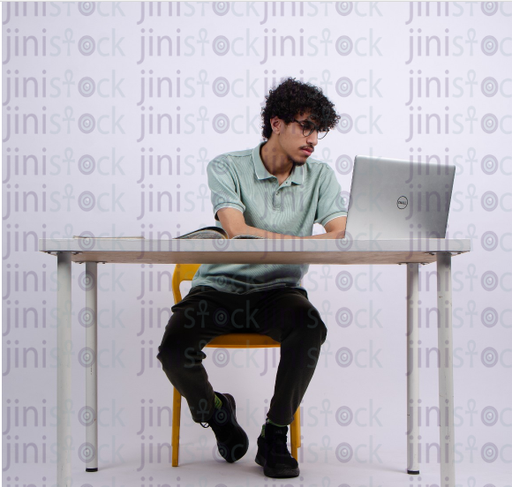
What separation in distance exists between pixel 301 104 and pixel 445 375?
992 mm

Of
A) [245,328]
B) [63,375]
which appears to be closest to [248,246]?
[63,375]

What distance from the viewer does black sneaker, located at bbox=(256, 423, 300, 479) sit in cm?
165

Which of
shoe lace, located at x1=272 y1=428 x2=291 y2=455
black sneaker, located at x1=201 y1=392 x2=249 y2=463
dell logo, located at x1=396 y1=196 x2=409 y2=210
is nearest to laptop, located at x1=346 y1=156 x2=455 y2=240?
dell logo, located at x1=396 y1=196 x2=409 y2=210

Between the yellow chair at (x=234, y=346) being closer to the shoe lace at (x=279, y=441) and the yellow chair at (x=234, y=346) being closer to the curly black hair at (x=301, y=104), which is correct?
the shoe lace at (x=279, y=441)

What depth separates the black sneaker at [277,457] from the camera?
1647 millimetres

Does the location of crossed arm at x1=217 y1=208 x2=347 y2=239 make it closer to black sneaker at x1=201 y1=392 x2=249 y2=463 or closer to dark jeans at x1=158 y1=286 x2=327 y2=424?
dark jeans at x1=158 y1=286 x2=327 y2=424

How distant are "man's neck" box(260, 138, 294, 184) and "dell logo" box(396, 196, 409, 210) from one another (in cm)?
62

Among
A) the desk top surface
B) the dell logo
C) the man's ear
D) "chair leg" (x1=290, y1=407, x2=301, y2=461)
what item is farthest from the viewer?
the man's ear

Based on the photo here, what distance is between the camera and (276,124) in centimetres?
195

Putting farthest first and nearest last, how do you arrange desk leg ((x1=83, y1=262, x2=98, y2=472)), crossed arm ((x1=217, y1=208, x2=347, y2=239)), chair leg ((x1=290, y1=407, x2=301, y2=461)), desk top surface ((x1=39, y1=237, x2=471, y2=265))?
chair leg ((x1=290, y1=407, x2=301, y2=461)) < desk leg ((x1=83, y1=262, x2=98, y2=472)) < crossed arm ((x1=217, y1=208, x2=347, y2=239)) < desk top surface ((x1=39, y1=237, x2=471, y2=265))

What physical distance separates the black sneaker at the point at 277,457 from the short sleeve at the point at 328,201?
0.64 metres

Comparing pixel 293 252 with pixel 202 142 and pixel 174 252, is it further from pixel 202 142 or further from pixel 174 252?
pixel 202 142

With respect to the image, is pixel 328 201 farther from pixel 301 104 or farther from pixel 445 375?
pixel 445 375

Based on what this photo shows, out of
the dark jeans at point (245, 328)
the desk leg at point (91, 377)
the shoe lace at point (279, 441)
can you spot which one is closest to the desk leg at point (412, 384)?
the dark jeans at point (245, 328)
